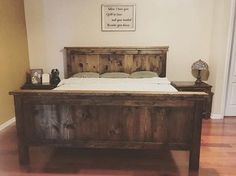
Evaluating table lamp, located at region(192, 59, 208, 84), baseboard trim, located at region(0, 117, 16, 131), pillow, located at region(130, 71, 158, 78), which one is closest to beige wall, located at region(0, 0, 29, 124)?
baseboard trim, located at region(0, 117, 16, 131)

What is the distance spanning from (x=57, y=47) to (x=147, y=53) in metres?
1.71

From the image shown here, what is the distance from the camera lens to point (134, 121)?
248cm

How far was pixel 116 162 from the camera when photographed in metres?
2.71

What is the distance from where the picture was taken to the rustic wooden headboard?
14.3ft

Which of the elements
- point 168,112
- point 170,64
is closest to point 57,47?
point 170,64

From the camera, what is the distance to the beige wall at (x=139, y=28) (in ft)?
14.2

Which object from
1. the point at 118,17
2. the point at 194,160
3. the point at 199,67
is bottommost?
the point at 194,160

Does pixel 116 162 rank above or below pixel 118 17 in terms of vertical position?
below

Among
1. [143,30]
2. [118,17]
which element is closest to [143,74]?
[143,30]

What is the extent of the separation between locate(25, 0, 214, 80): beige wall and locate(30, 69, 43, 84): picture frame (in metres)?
0.34

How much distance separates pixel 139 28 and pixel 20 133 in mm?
2848

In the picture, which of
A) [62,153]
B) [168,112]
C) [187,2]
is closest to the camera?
[168,112]

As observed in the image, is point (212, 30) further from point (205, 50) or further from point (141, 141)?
point (141, 141)

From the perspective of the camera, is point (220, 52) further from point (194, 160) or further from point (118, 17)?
point (194, 160)
